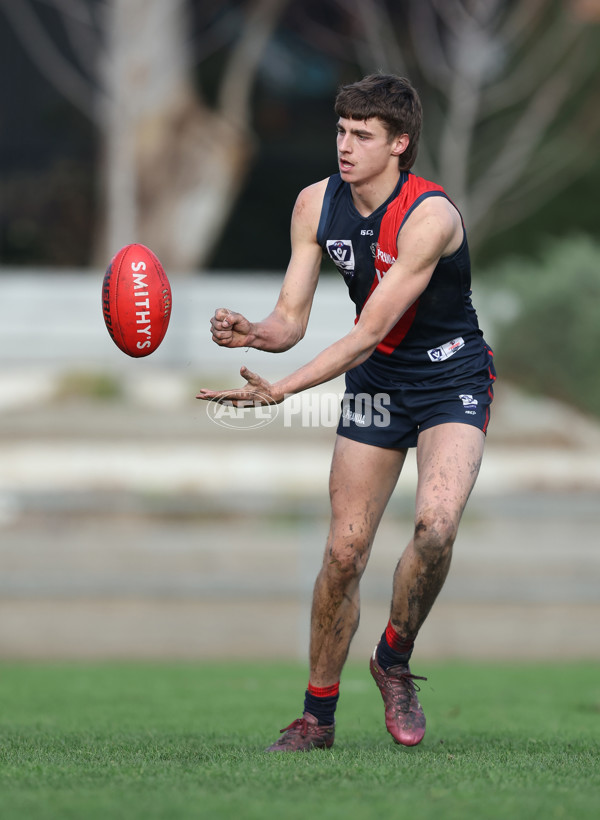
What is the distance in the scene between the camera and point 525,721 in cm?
642

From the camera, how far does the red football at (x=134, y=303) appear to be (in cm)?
493

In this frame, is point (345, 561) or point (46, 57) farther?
point (46, 57)

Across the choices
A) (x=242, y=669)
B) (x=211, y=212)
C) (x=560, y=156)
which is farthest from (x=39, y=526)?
(x=560, y=156)

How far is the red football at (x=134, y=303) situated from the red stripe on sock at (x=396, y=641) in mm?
1471

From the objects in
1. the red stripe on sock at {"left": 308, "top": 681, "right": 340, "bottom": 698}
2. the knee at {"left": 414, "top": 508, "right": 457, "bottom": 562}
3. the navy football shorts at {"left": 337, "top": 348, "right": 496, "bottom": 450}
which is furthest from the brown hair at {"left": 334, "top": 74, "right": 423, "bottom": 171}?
the red stripe on sock at {"left": 308, "top": 681, "right": 340, "bottom": 698}

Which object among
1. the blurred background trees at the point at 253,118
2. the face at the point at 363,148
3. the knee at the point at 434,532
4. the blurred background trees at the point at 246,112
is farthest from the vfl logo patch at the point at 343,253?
the blurred background trees at the point at 246,112

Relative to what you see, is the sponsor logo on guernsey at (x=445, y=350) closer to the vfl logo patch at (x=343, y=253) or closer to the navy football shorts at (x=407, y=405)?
the navy football shorts at (x=407, y=405)

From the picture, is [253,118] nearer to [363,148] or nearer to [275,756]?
[363,148]

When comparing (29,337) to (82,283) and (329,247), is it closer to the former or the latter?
(82,283)

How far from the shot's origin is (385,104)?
4.70 meters

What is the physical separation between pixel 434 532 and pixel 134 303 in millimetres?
1503

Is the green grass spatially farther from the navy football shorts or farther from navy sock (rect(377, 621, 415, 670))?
the navy football shorts

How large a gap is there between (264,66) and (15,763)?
21.0 metres

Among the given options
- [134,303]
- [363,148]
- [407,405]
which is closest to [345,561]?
[407,405]
